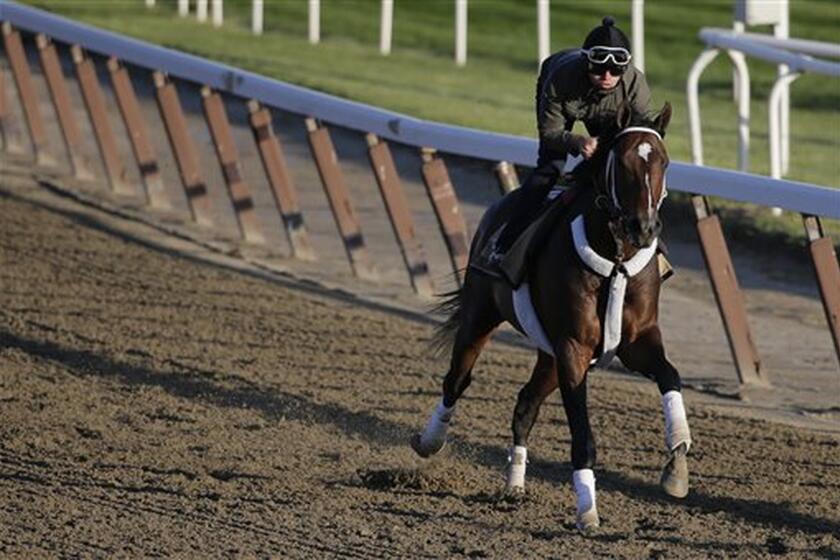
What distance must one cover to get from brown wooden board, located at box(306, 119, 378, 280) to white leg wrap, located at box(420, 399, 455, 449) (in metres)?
4.88

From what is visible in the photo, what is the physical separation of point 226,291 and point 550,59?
4.88 meters

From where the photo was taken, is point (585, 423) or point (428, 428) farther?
point (428, 428)

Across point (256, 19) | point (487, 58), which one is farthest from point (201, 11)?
point (487, 58)

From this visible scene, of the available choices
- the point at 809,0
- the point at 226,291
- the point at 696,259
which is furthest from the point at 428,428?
the point at 809,0

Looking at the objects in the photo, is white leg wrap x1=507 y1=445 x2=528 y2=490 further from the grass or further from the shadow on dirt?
the grass

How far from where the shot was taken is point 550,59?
26.4 ft

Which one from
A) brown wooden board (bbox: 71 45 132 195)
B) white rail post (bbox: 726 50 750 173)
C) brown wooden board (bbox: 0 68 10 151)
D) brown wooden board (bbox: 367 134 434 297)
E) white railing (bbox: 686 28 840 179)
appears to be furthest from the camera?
brown wooden board (bbox: 0 68 10 151)

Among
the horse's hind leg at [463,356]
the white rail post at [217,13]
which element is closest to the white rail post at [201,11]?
the white rail post at [217,13]

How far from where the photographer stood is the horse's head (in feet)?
23.4

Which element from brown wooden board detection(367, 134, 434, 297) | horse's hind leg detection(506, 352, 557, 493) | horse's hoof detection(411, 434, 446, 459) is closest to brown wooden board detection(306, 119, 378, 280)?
brown wooden board detection(367, 134, 434, 297)

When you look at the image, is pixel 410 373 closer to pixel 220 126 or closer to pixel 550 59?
pixel 550 59

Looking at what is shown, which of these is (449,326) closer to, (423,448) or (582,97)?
(423,448)

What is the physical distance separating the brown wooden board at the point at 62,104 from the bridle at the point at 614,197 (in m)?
10.1

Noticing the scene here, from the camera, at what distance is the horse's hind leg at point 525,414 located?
7.91 meters
